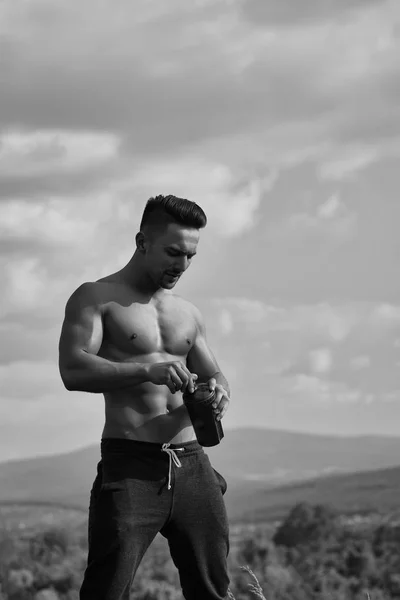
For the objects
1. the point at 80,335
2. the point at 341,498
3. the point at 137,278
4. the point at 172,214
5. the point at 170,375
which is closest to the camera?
the point at 170,375

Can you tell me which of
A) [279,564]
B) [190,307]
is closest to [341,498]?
[279,564]

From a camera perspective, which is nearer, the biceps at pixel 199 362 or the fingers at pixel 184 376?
the fingers at pixel 184 376

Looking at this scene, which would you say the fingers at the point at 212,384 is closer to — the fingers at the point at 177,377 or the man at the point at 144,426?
the man at the point at 144,426

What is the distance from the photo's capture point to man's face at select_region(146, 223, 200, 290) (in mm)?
7750

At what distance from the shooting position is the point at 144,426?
25.5 feet

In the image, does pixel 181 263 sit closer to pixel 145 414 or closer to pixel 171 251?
pixel 171 251

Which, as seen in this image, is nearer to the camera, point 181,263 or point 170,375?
point 170,375

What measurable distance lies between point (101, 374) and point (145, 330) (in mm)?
518

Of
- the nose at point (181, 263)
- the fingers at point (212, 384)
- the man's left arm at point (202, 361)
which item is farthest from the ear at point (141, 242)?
the fingers at point (212, 384)

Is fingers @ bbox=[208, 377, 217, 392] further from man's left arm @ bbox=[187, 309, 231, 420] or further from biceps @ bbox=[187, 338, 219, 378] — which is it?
biceps @ bbox=[187, 338, 219, 378]

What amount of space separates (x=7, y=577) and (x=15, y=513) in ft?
145

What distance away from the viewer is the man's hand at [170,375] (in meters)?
7.36

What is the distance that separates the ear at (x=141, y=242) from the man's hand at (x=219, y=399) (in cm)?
92

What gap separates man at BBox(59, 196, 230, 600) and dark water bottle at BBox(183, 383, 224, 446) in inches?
3.0
